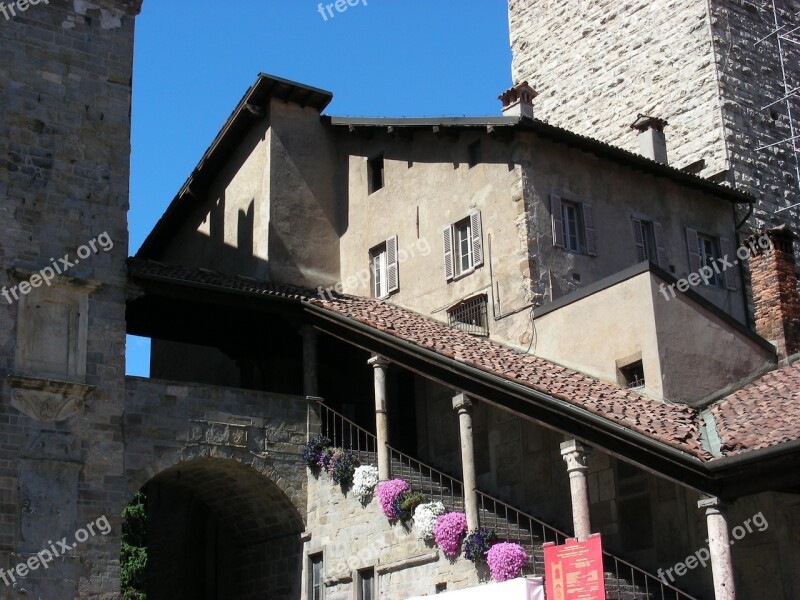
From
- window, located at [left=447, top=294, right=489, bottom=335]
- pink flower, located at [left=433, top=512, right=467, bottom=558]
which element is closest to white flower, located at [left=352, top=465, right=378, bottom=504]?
pink flower, located at [left=433, top=512, right=467, bottom=558]

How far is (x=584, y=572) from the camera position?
47.6ft

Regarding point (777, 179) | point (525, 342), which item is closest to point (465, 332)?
point (525, 342)

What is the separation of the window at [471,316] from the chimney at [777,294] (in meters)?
4.69

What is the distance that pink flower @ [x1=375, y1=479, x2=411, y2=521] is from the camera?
18.2 m

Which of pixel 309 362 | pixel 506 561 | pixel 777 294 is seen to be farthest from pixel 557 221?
pixel 506 561

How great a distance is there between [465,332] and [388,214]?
3.82 meters

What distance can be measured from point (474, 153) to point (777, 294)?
19.8ft

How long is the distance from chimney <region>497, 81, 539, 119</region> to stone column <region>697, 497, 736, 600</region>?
10945 millimetres

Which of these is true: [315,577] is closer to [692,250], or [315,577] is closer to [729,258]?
[692,250]

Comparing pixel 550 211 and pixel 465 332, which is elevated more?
pixel 550 211

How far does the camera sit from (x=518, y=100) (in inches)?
937

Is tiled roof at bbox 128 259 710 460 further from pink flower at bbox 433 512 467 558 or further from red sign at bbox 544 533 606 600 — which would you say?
pink flower at bbox 433 512 467 558

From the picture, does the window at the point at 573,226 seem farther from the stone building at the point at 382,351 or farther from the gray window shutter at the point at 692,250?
the gray window shutter at the point at 692,250

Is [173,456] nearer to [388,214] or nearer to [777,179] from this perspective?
[388,214]
